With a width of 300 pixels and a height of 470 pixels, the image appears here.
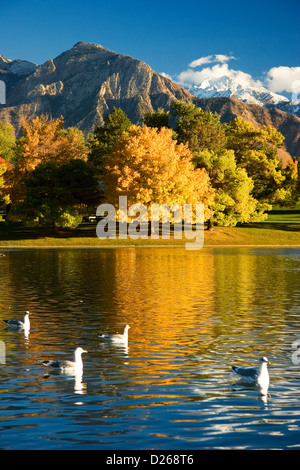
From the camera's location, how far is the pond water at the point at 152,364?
41.3 feet

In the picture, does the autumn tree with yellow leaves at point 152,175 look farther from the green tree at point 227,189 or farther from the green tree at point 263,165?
the green tree at point 263,165

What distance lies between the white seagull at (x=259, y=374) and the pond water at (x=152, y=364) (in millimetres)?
240

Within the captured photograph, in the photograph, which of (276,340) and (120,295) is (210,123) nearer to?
(120,295)

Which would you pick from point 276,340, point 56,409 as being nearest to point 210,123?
point 276,340

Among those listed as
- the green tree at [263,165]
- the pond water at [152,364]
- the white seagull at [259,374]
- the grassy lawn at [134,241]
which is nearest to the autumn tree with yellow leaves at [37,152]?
the grassy lawn at [134,241]

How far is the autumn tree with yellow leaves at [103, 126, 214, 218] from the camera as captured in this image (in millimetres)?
84688

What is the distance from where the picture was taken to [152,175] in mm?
85625

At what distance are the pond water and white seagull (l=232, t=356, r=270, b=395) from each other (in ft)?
0.79

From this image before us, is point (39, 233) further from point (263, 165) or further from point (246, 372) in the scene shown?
point (246, 372)

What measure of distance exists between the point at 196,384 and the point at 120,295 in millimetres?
18476

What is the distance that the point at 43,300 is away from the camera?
32.2 m

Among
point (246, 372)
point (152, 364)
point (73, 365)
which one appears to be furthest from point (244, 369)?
point (73, 365)

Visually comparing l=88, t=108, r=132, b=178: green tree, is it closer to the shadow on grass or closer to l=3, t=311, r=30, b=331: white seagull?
the shadow on grass

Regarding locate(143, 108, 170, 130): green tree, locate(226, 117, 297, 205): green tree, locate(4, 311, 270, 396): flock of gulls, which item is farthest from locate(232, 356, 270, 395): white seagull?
locate(143, 108, 170, 130): green tree
